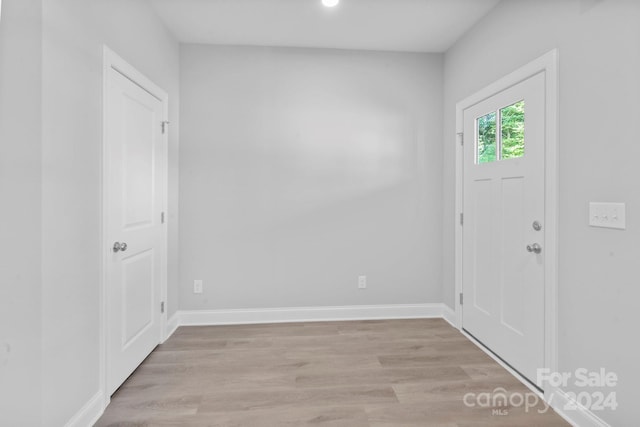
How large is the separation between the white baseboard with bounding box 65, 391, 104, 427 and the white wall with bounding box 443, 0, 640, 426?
102 inches

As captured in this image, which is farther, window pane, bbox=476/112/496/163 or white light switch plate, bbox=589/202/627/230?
window pane, bbox=476/112/496/163

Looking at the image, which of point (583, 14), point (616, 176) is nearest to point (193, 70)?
point (583, 14)

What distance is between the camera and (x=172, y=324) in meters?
Answer: 2.95

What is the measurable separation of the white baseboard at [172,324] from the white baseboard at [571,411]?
279cm

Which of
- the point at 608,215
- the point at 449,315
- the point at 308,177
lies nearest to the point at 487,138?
the point at 608,215

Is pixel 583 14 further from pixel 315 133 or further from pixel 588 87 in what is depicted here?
pixel 315 133

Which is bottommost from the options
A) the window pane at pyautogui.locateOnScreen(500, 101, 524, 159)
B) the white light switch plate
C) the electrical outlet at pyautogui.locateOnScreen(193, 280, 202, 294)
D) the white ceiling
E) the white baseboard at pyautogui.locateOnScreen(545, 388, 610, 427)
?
the white baseboard at pyautogui.locateOnScreen(545, 388, 610, 427)

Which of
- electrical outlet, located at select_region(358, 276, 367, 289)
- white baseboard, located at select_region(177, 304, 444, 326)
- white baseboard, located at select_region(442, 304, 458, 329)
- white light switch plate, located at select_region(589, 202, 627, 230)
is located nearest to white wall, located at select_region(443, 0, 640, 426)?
white light switch plate, located at select_region(589, 202, 627, 230)

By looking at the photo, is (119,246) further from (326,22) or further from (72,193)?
(326,22)

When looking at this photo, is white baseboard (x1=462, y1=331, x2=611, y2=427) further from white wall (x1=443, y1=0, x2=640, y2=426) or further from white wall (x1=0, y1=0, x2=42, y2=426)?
white wall (x1=0, y1=0, x2=42, y2=426)

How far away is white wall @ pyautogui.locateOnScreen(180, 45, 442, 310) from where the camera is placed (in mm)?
3119

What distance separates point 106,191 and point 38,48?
2.47 ft

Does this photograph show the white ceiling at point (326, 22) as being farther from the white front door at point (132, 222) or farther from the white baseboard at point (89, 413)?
the white baseboard at point (89, 413)

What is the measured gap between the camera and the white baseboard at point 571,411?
1642mm
